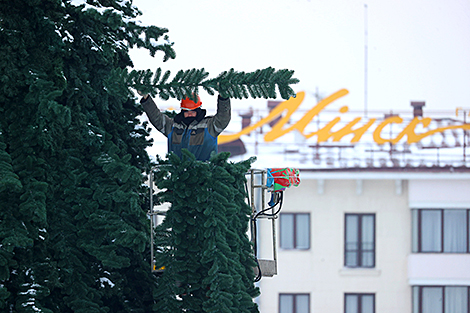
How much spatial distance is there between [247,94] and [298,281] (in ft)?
53.1

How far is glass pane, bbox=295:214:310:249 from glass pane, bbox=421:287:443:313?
4.13 meters

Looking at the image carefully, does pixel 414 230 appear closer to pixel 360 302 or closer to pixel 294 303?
pixel 360 302

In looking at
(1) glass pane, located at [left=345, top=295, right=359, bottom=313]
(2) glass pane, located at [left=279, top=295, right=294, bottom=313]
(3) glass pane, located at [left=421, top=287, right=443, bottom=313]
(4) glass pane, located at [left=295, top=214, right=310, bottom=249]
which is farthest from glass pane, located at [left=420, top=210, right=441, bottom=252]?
(2) glass pane, located at [left=279, top=295, right=294, bottom=313]

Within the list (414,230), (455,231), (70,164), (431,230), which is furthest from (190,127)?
(455,231)

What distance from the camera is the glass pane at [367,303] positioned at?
20.5m

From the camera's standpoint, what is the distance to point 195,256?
4.51 meters

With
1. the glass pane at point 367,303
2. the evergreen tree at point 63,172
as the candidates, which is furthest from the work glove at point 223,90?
the glass pane at point 367,303

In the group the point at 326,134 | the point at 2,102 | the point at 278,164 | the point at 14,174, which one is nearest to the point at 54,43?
the point at 2,102

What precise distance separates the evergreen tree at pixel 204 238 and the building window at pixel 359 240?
16.1 m

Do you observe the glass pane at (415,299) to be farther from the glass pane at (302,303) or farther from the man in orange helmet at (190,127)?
the man in orange helmet at (190,127)

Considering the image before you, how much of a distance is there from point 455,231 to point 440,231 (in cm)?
63

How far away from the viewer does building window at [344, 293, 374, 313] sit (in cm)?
2048

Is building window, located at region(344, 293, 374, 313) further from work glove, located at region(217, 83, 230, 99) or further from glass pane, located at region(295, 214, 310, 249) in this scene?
work glove, located at region(217, 83, 230, 99)

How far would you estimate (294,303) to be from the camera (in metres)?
20.3
